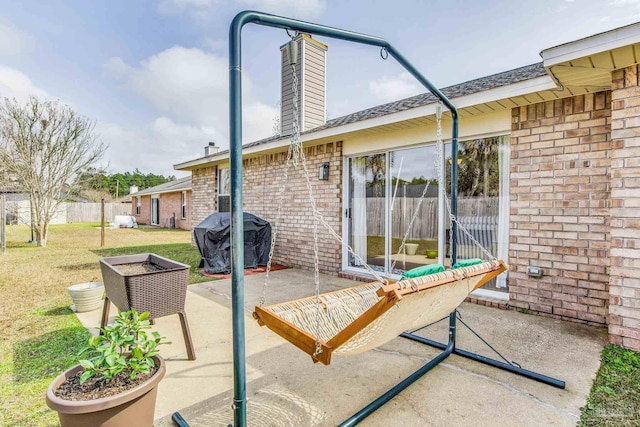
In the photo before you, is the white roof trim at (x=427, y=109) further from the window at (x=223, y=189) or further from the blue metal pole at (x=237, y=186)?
the blue metal pole at (x=237, y=186)

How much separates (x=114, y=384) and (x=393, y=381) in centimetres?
185

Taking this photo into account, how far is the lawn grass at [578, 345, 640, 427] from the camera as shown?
200 cm

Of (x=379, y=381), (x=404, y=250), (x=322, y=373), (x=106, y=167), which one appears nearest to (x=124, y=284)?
(x=322, y=373)

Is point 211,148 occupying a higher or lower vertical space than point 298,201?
higher

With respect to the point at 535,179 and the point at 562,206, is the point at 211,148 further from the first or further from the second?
the point at 562,206

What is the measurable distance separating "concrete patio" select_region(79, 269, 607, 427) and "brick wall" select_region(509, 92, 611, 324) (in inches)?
14.6

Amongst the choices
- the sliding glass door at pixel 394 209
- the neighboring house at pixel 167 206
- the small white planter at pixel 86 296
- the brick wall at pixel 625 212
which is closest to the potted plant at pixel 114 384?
the small white planter at pixel 86 296

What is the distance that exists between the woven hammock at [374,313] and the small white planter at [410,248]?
2759 mm

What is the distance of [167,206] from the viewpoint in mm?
20234

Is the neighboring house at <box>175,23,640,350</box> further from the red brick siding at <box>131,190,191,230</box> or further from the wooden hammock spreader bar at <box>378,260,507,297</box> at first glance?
the red brick siding at <box>131,190,191,230</box>

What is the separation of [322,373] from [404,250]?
10.6ft

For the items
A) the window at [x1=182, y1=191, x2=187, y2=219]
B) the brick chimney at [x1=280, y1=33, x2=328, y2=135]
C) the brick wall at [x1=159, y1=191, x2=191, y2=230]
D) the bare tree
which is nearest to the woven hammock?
the brick chimney at [x1=280, y1=33, x2=328, y2=135]

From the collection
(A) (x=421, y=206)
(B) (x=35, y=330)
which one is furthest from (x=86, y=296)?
(A) (x=421, y=206)

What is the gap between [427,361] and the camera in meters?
2.83
